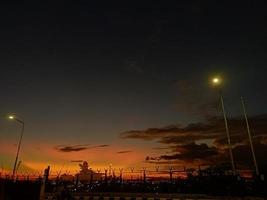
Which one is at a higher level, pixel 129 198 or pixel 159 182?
pixel 159 182

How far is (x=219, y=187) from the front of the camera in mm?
26516

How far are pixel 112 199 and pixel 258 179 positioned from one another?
41.5 ft

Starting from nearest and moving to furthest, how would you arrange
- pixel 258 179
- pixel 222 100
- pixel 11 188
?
1. pixel 11 188
2. pixel 258 179
3. pixel 222 100

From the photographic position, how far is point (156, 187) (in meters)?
32.6

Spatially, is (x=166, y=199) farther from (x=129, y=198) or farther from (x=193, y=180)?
(x=193, y=180)

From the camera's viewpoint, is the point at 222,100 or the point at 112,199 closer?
the point at 112,199

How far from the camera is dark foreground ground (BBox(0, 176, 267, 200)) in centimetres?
1417

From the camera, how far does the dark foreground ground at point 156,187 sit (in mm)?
14170

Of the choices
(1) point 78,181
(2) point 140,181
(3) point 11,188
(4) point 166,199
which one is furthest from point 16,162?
(3) point 11,188

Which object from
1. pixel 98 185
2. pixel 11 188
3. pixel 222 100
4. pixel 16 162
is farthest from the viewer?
pixel 16 162

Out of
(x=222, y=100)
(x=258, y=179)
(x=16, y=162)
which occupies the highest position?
(x=222, y=100)

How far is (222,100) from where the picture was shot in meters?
31.8

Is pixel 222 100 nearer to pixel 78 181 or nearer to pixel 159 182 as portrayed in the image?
pixel 159 182

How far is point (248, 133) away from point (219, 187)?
27.6 ft
